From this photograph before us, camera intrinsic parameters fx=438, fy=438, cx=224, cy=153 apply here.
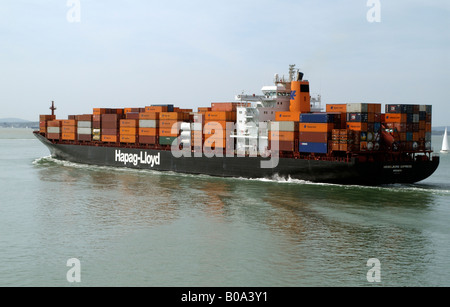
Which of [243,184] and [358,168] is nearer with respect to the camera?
[358,168]

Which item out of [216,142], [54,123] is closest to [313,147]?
[216,142]

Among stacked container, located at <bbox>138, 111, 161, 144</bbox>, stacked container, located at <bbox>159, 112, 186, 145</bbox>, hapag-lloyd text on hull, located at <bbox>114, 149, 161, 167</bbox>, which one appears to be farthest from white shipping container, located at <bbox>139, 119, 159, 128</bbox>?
hapag-lloyd text on hull, located at <bbox>114, 149, 161, 167</bbox>

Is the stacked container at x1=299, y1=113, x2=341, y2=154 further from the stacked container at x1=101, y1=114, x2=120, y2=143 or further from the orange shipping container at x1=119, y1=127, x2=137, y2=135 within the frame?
the stacked container at x1=101, y1=114, x2=120, y2=143

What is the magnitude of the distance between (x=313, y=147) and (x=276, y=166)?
4.56 metres

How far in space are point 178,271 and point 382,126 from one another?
30.4m

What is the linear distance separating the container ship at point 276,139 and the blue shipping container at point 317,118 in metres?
0.09

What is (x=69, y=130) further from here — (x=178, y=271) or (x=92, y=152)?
(x=178, y=271)

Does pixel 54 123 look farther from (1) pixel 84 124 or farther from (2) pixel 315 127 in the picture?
(2) pixel 315 127

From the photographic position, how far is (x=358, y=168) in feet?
129

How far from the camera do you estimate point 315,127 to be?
41.2 meters

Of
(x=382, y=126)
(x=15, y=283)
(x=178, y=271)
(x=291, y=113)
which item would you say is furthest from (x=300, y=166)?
(x=15, y=283)

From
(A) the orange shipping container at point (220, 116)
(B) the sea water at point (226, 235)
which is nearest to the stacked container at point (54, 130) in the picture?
(B) the sea water at point (226, 235)

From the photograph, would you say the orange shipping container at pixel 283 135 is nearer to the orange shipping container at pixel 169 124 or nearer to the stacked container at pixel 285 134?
the stacked container at pixel 285 134

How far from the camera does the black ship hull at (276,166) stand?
132 feet
